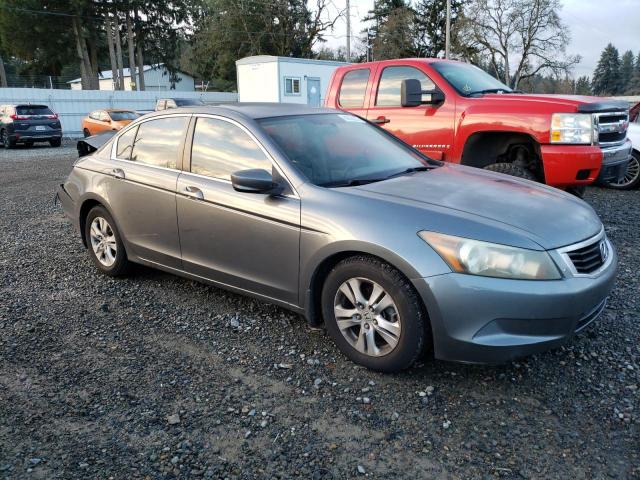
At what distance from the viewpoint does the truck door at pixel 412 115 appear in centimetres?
629

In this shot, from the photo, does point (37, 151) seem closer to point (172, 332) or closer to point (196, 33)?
point (172, 332)

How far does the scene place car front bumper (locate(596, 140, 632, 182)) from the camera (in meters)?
5.81

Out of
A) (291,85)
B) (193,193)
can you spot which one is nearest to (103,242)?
(193,193)

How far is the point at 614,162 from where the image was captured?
236 inches

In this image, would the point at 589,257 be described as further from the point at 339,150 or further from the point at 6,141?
the point at 6,141

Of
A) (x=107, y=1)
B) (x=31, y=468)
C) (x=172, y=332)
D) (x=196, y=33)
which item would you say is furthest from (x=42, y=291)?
(x=196, y=33)

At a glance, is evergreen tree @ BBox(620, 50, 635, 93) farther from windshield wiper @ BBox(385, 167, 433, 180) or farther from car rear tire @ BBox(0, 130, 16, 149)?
windshield wiper @ BBox(385, 167, 433, 180)

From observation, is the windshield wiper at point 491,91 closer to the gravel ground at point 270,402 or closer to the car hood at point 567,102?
the car hood at point 567,102

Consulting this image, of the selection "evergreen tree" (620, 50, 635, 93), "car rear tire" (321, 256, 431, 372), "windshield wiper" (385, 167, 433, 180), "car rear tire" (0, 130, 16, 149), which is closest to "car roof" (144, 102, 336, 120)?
"windshield wiper" (385, 167, 433, 180)

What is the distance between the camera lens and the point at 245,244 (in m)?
3.66

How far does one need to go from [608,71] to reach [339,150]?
3675 inches

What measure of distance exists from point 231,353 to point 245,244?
0.73 meters

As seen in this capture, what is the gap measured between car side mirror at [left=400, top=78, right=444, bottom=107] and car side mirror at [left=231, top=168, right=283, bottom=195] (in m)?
3.26

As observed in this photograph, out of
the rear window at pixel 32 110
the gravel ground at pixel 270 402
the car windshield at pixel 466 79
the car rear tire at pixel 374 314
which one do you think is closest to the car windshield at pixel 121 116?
the rear window at pixel 32 110
